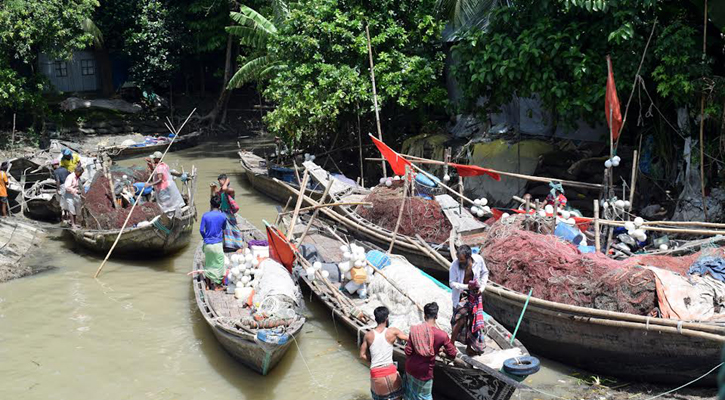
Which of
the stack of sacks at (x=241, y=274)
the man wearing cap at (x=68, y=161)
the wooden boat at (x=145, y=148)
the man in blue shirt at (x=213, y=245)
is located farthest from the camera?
the wooden boat at (x=145, y=148)

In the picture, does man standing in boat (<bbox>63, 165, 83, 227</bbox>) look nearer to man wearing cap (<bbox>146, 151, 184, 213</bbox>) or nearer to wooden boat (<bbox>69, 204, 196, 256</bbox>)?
wooden boat (<bbox>69, 204, 196, 256</bbox>)

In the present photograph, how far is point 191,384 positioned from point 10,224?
7938 mm

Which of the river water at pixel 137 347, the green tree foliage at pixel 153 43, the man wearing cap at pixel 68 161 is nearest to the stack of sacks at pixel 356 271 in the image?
the river water at pixel 137 347

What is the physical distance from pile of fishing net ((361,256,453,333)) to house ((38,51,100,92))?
23079mm

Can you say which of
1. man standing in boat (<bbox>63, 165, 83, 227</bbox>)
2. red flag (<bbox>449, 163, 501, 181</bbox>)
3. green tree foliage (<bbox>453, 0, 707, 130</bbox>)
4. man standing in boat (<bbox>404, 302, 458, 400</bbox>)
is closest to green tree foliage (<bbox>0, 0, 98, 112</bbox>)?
man standing in boat (<bbox>63, 165, 83, 227</bbox>)

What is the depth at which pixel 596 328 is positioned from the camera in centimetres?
779

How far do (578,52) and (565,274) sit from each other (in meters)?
4.75

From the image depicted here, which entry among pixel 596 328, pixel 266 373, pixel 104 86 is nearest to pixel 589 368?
pixel 596 328

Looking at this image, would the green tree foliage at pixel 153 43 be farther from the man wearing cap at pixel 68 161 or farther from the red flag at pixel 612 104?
the red flag at pixel 612 104

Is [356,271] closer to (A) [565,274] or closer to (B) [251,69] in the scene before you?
(A) [565,274]

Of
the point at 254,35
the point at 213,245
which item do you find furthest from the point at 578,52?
the point at 254,35

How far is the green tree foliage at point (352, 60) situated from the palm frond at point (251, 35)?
4.55 m

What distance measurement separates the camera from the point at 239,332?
7961mm

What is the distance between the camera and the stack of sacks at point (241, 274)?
930 centimetres
